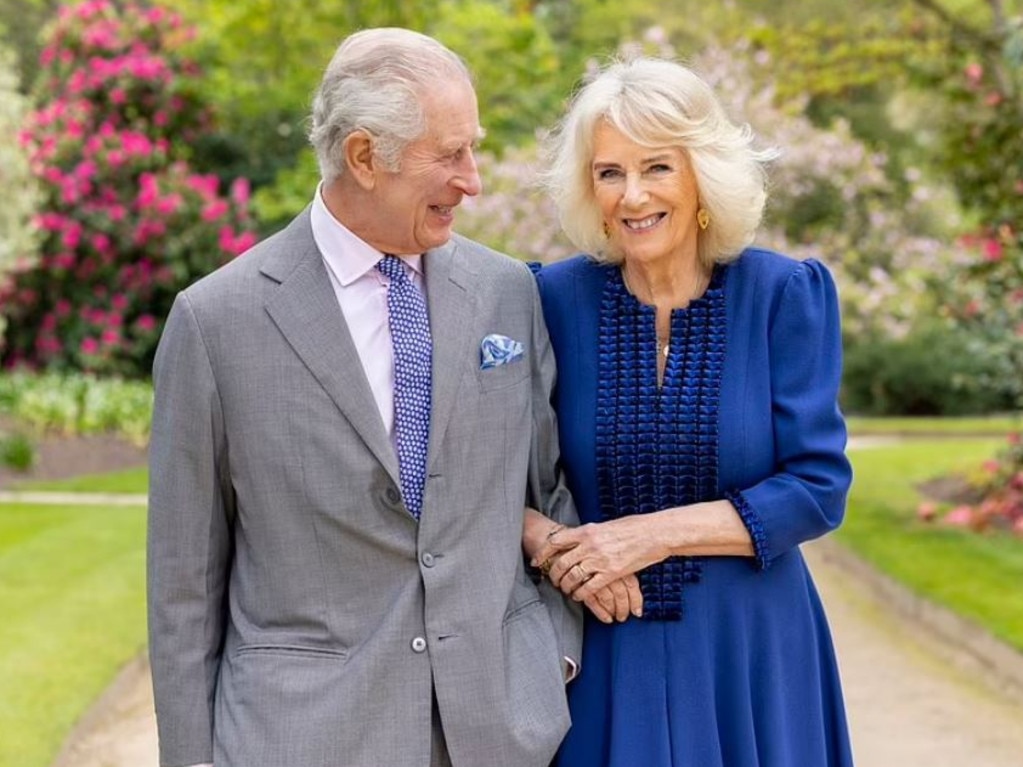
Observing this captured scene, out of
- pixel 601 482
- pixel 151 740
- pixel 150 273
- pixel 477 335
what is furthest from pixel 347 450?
pixel 150 273

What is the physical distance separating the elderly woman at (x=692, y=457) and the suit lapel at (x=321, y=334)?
0.44 metres

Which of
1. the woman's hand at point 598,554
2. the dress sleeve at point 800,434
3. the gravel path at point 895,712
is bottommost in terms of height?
the gravel path at point 895,712

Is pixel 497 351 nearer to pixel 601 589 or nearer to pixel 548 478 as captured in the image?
pixel 548 478

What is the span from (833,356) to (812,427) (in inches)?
6.6

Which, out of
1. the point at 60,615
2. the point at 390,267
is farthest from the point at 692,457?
the point at 60,615

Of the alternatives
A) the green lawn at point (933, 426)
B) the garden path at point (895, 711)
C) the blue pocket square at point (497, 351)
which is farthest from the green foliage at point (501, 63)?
the blue pocket square at point (497, 351)

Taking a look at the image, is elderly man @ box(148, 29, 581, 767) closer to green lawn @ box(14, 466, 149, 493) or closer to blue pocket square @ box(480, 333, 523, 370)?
blue pocket square @ box(480, 333, 523, 370)

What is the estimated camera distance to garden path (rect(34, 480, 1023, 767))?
5664 millimetres

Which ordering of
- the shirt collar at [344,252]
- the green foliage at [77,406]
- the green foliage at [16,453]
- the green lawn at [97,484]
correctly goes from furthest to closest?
the green foliage at [77,406] → the green foliage at [16,453] → the green lawn at [97,484] → the shirt collar at [344,252]

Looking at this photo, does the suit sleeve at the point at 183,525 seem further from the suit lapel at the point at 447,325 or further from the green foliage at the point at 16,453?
the green foliage at the point at 16,453

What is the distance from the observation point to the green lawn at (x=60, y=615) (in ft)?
18.9

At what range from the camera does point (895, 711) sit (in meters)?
6.26

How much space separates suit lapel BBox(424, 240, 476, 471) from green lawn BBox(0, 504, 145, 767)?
121 inches

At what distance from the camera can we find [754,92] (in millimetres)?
15234
